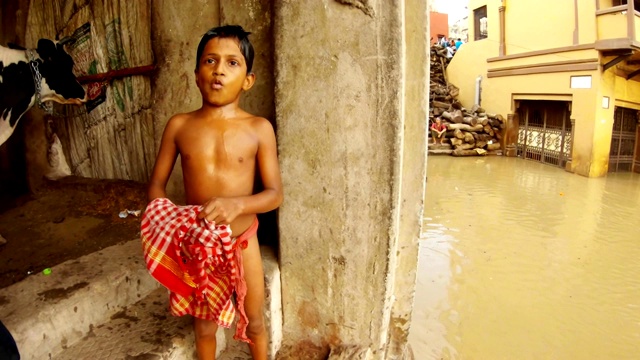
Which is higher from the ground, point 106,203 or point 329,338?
point 106,203

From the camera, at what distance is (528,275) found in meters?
4.39

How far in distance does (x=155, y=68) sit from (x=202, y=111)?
94 centimetres

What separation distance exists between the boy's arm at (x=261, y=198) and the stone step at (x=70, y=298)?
78cm

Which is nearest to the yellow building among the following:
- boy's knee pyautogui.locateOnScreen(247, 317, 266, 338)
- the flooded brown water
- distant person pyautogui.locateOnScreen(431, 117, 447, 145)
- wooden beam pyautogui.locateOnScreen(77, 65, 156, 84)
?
distant person pyautogui.locateOnScreen(431, 117, 447, 145)

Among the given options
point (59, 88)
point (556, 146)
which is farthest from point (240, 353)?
point (556, 146)

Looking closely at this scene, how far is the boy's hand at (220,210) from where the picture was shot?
1172 millimetres

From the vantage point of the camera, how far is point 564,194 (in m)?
7.82

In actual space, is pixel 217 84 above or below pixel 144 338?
above

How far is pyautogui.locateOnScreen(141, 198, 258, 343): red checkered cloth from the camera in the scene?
1.21 meters

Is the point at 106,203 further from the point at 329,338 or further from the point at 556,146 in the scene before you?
the point at 556,146

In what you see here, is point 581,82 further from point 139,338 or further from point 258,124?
point 139,338

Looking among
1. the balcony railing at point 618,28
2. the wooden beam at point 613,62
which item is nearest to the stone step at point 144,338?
the balcony railing at point 618,28

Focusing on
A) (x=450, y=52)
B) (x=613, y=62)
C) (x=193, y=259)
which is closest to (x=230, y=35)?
(x=193, y=259)

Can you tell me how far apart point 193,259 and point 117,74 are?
70.0 inches
